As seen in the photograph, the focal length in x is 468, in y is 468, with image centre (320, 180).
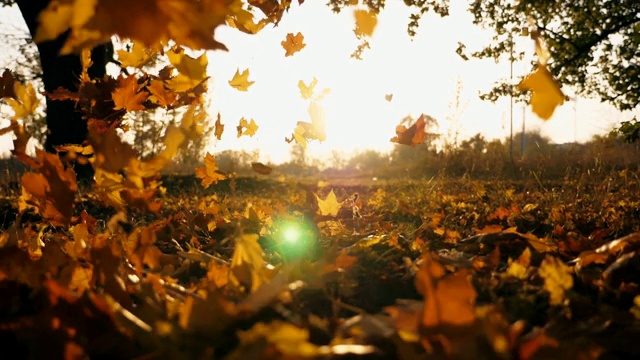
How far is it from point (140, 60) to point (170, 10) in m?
0.96

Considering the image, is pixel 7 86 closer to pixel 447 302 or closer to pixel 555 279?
pixel 447 302

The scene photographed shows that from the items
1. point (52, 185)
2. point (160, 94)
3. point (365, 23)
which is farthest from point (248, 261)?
point (365, 23)

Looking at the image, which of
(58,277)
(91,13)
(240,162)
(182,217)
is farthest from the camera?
(240,162)

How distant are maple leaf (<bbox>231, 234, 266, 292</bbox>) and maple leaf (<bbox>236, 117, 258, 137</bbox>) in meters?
1.41

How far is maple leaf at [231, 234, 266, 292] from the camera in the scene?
1.07 m

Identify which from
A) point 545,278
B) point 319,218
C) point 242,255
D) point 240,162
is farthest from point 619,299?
point 240,162

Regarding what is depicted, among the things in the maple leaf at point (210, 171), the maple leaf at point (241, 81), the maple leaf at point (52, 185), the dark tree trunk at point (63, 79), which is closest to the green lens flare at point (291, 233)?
the maple leaf at point (210, 171)

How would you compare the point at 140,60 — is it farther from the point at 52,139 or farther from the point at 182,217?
the point at 52,139

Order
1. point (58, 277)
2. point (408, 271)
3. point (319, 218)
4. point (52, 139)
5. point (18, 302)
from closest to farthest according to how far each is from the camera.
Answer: point (18, 302)
point (58, 277)
point (408, 271)
point (319, 218)
point (52, 139)

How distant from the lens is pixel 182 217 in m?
2.73

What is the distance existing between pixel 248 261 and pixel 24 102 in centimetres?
84

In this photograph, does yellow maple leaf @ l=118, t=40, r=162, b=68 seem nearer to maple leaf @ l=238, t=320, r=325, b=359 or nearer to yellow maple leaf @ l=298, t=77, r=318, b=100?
yellow maple leaf @ l=298, t=77, r=318, b=100

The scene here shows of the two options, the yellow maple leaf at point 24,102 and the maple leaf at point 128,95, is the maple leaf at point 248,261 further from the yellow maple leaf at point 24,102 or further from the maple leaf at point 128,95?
the maple leaf at point 128,95

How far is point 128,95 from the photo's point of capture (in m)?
1.84
